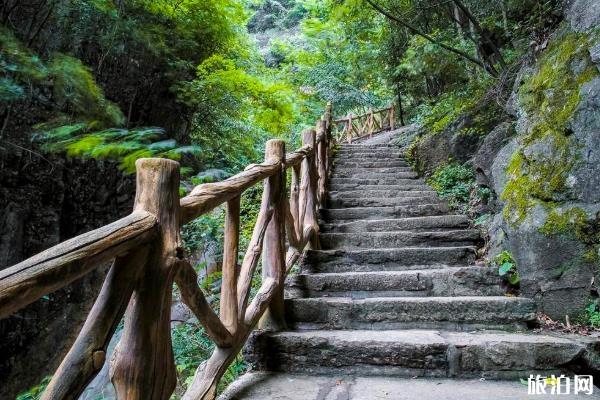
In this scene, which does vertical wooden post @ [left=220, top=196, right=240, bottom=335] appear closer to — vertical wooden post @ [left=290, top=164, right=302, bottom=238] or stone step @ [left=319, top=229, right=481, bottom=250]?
vertical wooden post @ [left=290, top=164, right=302, bottom=238]

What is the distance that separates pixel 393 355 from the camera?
2.19m

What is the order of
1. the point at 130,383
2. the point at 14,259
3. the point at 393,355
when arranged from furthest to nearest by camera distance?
the point at 14,259 → the point at 393,355 → the point at 130,383

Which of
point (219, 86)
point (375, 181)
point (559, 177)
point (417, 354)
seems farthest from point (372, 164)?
point (417, 354)

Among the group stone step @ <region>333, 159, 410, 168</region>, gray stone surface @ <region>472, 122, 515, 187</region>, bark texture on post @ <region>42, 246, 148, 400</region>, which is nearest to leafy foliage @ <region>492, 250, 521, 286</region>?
gray stone surface @ <region>472, 122, 515, 187</region>

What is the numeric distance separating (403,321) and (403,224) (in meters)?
1.72

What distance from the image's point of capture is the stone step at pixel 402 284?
Answer: 9.56 feet

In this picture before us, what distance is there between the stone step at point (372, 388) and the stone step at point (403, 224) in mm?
2157

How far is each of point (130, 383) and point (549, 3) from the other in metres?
5.24

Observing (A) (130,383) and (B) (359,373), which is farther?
(B) (359,373)

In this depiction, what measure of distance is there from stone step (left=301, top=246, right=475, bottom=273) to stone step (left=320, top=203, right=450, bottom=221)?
1.13 meters

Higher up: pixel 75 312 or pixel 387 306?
pixel 387 306

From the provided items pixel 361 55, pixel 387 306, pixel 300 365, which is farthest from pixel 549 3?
pixel 361 55

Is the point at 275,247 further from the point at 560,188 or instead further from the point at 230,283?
the point at 560,188

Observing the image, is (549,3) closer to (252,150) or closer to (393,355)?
(393,355)
